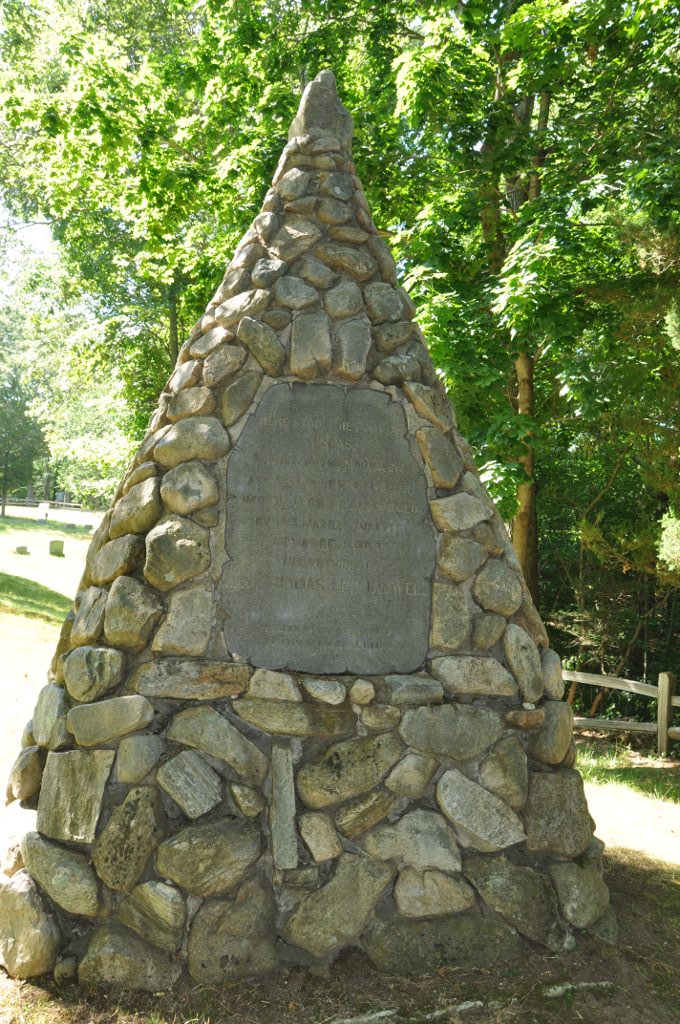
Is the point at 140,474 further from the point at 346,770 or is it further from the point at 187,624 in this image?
the point at 346,770

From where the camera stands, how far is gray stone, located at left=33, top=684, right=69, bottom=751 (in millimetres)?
3387

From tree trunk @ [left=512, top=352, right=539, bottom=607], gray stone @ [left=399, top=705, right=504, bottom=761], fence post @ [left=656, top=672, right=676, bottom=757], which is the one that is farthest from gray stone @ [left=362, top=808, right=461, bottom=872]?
fence post @ [left=656, top=672, right=676, bottom=757]

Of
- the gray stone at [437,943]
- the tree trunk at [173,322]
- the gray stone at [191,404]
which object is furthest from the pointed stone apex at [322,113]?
the tree trunk at [173,322]

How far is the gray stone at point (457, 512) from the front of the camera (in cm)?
371

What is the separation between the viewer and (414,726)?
3.46 m

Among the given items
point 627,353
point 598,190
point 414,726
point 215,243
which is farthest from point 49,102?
point 414,726

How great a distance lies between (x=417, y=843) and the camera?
11.1ft

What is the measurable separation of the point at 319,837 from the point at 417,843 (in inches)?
16.5

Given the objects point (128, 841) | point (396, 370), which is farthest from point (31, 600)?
point (396, 370)

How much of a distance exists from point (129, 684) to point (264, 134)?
6.92m

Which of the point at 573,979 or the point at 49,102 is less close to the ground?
the point at 49,102

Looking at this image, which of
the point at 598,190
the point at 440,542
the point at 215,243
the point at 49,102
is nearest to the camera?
the point at 440,542

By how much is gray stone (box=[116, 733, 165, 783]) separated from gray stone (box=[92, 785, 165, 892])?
2.6 inches

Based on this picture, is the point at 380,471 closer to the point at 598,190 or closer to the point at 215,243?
the point at 598,190
